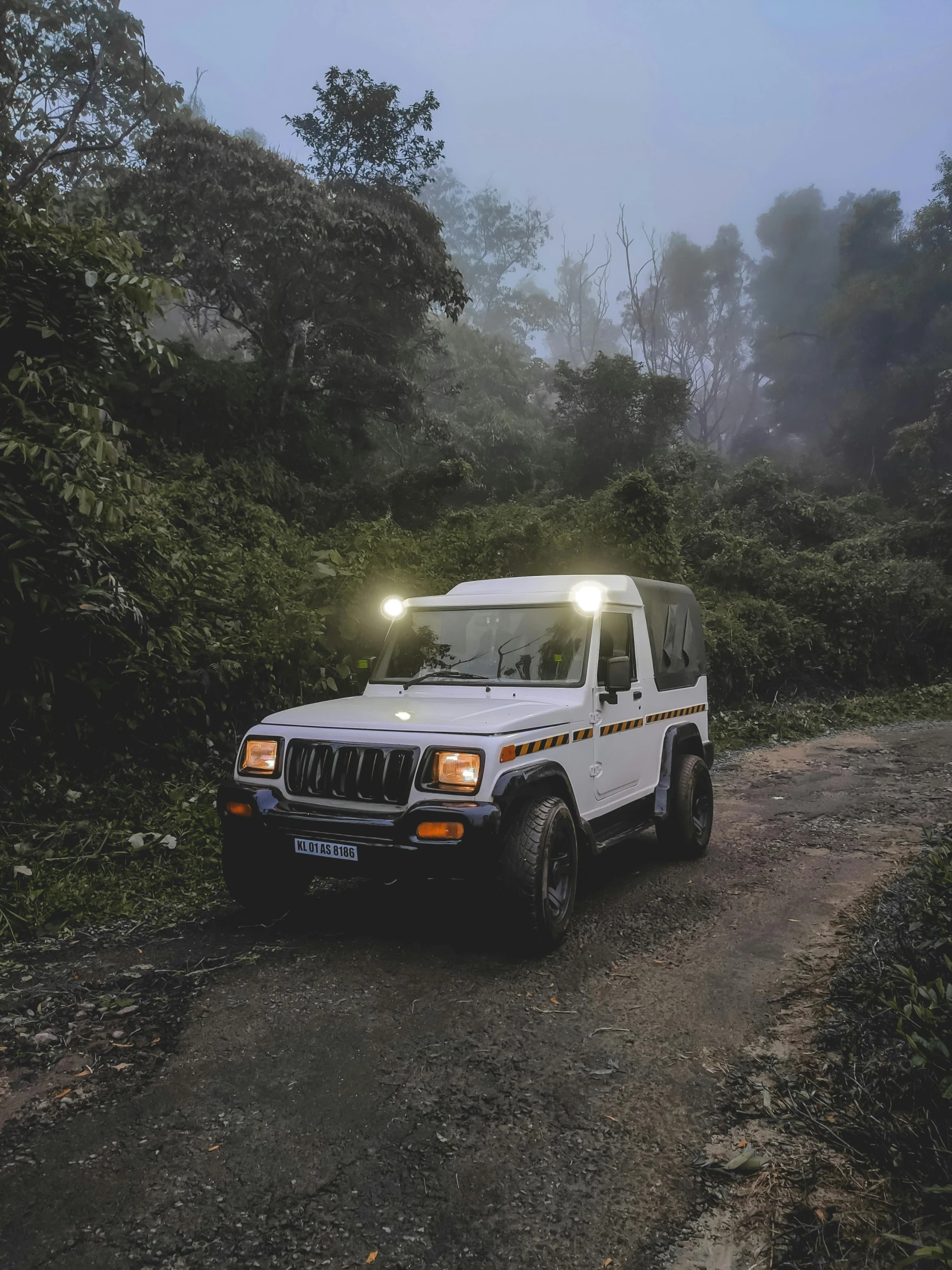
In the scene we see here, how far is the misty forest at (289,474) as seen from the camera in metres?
6.24

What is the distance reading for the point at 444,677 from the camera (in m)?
5.79

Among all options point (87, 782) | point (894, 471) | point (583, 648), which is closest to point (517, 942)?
point (583, 648)

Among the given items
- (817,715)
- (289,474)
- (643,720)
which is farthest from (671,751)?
(289,474)

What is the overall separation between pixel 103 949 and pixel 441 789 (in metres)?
2.33

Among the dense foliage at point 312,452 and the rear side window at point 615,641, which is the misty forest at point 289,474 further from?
the rear side window at point 615,641

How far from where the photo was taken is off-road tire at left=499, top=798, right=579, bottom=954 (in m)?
4.41

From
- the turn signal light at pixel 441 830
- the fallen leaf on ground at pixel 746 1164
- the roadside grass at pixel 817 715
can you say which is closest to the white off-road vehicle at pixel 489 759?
the turn signal light at pixel 441 830

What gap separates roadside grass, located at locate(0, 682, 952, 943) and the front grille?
1.54 meters

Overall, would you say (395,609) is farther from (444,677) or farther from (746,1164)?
(746,1164)

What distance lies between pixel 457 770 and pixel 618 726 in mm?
1754

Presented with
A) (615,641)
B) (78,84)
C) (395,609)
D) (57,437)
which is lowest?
(615,641)

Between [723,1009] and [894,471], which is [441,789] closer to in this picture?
[723,1009]

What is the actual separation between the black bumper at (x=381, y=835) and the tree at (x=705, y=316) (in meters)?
73.8

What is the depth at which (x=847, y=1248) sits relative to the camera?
2418 mm
